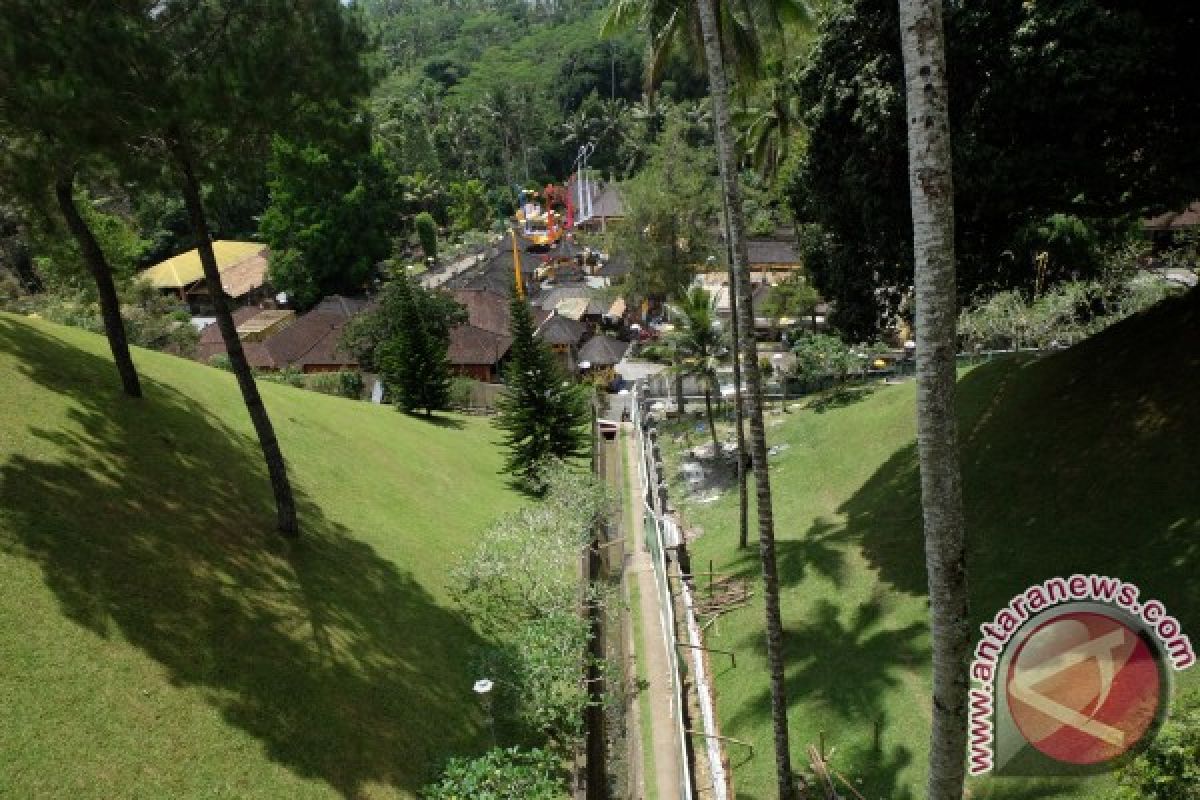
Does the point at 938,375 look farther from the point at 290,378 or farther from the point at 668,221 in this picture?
the point at 668,221

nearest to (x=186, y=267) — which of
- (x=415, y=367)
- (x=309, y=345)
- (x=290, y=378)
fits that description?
(x=309, y=345)

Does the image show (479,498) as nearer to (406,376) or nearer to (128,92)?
(406,376)

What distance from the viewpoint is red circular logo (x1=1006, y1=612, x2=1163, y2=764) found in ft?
25.8

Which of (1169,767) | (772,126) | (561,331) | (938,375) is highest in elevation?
(772,126)

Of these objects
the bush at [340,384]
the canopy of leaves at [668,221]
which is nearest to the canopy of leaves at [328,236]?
the bush at [340,384]

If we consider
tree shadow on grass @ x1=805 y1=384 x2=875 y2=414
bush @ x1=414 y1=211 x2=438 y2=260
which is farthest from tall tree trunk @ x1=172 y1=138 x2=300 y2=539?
bush @ x1=414 y1=211 x2=438 y2=260

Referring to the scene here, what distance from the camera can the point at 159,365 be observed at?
2219cm

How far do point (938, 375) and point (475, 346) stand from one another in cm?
3529

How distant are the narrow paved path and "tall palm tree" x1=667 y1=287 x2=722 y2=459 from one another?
5360mm

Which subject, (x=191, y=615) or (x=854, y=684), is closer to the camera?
(x=191, y=615)

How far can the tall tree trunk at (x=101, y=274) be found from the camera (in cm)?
1541

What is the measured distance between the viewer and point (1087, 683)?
8.17 metres

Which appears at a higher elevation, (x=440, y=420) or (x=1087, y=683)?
(x=1087, y=683)

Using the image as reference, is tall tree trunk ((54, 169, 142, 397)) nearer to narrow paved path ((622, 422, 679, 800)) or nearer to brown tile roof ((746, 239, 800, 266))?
narrow paved path ((622, 422, 679, 800))
